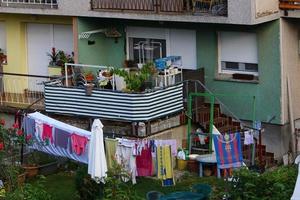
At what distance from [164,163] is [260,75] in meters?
3.99

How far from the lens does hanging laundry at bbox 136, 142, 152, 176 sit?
21.9 metres

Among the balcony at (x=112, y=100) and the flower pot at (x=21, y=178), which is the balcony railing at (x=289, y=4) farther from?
the flower pot at (x=21, y=178)

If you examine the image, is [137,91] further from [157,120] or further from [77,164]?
[77,164]

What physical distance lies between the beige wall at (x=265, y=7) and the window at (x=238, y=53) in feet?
2.99

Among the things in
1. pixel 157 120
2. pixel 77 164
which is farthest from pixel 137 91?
pixel 77 164

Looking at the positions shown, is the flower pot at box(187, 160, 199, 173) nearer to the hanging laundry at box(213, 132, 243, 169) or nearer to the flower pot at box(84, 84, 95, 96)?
the hanging laundry at box(213, 132, 243, 169)

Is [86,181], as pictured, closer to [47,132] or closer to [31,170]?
[31,170]

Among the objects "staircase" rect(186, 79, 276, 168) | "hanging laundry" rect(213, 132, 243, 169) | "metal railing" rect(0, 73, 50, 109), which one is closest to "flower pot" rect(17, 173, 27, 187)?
"staircase" rect(186, 79, 276, 168)

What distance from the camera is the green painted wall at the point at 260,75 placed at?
23906 millimetres

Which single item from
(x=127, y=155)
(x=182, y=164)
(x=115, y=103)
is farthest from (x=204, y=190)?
(x=115, y=103)

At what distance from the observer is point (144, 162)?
72.0 feet

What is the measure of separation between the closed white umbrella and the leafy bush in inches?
120

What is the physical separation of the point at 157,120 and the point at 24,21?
21.9ft

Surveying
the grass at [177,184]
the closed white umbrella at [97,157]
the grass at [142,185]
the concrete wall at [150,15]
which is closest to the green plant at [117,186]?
the closed white umbrella at [97,157]
